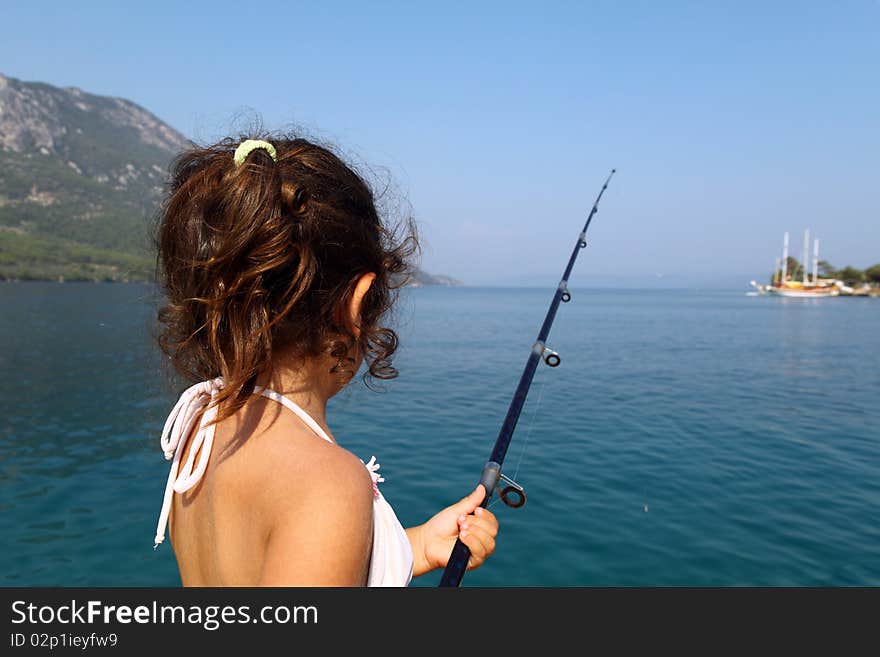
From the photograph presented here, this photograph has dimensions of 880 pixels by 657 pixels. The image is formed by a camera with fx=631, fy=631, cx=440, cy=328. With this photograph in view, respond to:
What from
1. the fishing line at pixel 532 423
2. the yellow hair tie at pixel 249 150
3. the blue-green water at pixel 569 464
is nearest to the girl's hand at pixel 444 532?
the blue-green water at pixel 569 464

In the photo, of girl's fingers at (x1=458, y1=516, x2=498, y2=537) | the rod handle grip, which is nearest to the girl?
the rod handle grip

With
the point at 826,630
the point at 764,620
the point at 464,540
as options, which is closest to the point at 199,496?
the point at 464,540

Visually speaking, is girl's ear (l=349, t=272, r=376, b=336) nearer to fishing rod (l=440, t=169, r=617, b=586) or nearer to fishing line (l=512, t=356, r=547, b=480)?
fishing rod (l=440, t=169, r=617, b=586)

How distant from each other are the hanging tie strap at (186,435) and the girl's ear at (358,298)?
31 centimetres

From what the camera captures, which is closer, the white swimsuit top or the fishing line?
the white swimsuit top

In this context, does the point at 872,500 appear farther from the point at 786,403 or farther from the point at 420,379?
the point at 420,379

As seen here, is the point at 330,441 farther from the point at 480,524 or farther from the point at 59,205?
the point at 59,205

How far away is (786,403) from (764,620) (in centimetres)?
1503

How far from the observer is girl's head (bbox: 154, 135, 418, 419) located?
1.24 m

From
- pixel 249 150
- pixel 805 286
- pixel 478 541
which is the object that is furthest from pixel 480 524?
pixel 805 286

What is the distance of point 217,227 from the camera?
1262 millimetres

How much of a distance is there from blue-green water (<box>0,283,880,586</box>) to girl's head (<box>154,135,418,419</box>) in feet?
2.28

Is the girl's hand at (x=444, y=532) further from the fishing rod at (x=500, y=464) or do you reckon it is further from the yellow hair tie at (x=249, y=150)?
the yellow hair tie at (x=249, y=150)

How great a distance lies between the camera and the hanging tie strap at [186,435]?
1.22 m
